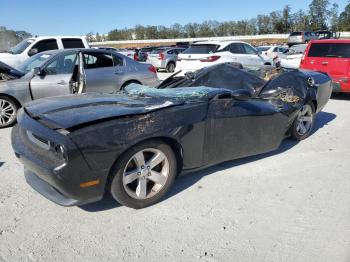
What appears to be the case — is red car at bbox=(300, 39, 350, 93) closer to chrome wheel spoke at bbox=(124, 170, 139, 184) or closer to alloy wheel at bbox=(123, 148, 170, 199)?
alloy wheel at bbox=(123, 148, 170, 199)

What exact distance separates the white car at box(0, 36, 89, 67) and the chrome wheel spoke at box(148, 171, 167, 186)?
890cm

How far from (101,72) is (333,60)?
244 inches

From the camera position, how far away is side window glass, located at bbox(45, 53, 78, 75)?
279 inches

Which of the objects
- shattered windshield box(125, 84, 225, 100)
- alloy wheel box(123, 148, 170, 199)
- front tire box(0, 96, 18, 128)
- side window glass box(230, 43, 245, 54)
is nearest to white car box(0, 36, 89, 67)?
front tire box(0, 96, 18, 128)

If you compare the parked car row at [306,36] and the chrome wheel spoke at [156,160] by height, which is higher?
the chrome wheel spoke at [156,160]

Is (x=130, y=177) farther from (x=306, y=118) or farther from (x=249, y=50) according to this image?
(x=249, y=50)

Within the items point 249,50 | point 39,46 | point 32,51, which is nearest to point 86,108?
point 32,51

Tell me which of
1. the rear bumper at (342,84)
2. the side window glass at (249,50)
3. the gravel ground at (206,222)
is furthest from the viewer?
→ the side window glass at (249,50)

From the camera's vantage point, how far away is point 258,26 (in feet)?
334

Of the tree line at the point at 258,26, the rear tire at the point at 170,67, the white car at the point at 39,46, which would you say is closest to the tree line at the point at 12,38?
the rear tire at the point at 170,67

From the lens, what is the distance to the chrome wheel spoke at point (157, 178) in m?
3.38

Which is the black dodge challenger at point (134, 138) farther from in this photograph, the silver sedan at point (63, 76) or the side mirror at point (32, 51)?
the side mirror at point (32, 51)

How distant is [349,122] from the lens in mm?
6949

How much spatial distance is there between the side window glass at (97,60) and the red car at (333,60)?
18.7ft
